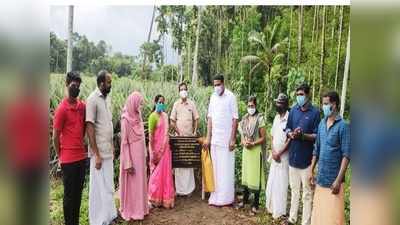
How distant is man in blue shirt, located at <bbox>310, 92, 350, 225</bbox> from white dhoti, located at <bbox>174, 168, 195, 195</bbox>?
0.90 metres

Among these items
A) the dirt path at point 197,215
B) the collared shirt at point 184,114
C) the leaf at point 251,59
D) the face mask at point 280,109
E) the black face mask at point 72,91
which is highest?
the leaf at point 251,59

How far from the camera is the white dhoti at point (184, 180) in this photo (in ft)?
12.2

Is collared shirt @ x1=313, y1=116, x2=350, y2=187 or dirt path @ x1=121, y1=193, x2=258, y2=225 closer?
collared shirt @ x1=313, y1=116, x2=350, y2=187

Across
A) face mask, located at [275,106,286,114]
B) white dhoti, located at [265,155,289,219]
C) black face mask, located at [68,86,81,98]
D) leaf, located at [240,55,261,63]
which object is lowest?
white dhoti, located at [265,155,289,219]

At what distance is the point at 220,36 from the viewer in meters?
3.65

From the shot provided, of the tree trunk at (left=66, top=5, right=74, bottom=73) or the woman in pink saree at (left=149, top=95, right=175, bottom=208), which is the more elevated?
the tree trunk at (left=66, top=5, right=74, bottom=73)

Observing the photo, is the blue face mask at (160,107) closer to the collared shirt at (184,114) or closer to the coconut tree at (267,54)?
the collared shirt at (184,114)

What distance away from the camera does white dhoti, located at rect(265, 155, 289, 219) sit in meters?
3.65

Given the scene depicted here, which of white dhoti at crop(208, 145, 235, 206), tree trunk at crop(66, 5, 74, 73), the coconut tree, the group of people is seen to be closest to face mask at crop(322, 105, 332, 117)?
the group of people

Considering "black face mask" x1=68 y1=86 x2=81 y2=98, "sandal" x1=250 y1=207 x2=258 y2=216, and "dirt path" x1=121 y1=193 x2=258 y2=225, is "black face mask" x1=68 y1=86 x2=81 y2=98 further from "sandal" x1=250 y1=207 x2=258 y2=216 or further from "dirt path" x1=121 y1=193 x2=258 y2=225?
"sandal" x1=250 y1=207 x2=258 y2=216

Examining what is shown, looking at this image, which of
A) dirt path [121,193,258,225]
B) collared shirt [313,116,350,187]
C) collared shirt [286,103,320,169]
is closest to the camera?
collared shirt [313,116,350,187]

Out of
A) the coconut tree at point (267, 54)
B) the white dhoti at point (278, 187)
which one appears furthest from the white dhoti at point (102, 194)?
the coconut tree at point (267, 54)

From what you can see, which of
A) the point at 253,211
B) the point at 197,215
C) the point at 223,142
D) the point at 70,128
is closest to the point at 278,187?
the point at 253,211

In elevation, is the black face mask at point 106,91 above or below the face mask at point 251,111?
above
